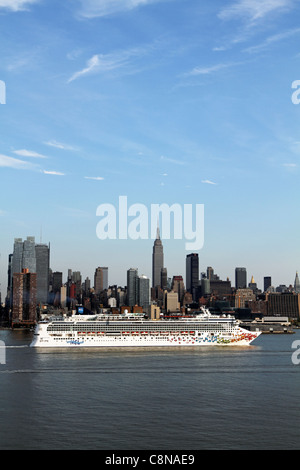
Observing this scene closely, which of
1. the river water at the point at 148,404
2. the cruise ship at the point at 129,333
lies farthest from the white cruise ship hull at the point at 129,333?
the river water at the point at 148,404

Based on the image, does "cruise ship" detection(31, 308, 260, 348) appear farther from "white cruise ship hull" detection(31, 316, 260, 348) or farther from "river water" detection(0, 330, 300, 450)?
"river water" detection(0, 330, 300, 450)

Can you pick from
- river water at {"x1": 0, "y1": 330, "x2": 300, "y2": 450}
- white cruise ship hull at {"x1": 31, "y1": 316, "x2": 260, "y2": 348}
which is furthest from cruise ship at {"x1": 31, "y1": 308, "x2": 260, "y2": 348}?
river water at {"x1": 0, "y1": 330, "x2": 300, "y2": 450}

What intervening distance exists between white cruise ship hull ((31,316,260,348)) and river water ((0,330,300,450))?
23.7m

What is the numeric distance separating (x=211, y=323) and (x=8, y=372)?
178 ft

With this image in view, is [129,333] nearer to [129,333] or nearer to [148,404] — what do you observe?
[129,333]

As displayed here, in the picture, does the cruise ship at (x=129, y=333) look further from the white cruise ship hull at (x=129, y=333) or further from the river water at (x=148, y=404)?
the river water at (x=148, y=404)

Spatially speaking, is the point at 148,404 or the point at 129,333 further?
the point at 129,333

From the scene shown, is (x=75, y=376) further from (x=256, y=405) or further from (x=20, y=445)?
(x=20, y=445)

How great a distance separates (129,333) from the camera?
107938mm

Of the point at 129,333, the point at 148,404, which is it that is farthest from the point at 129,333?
the point at 148,404

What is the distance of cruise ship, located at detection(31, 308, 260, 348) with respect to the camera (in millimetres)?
105875

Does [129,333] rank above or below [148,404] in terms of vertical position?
above

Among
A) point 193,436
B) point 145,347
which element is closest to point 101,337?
point 145,347

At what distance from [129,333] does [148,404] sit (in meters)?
61.6
